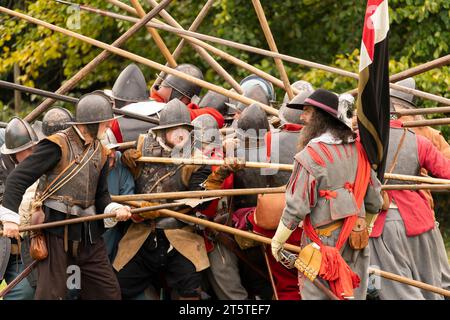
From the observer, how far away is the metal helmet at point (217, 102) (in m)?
11.9

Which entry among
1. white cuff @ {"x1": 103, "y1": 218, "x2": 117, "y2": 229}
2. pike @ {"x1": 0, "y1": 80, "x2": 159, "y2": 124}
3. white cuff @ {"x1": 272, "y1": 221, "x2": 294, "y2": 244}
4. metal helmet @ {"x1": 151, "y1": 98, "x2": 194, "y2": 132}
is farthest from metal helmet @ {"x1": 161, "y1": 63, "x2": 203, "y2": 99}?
white cuff @ {"x1": 272, "y1": 221, "x2": 294, "y2": 244}

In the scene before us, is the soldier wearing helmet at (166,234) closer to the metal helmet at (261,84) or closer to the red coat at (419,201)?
the red coat at (419,201)

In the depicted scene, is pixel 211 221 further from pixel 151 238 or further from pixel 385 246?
pixel 385 246

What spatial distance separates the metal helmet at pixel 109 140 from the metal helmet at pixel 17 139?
0.56 meters

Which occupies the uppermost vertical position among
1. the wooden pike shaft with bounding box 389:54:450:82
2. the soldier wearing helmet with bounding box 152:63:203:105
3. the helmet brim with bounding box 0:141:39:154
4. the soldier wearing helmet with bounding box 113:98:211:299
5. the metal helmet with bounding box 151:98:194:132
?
the wooden pike shaft with bounding box 389:54:450:82

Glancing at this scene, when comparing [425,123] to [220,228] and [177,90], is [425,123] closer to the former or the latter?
[220,228]

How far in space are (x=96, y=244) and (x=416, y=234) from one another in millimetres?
2488

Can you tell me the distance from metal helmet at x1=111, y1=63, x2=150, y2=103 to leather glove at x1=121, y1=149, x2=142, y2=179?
4.85 feet

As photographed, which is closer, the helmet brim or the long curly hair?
the long curly hair

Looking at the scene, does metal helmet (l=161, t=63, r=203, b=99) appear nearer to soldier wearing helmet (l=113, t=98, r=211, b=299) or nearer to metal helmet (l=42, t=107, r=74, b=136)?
soldier wearing helmet (l=113, t=98, r=211, b=299)

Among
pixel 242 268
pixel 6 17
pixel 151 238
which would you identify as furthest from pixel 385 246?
pixel 6 17

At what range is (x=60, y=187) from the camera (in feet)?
31.4

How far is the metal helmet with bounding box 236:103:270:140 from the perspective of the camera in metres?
10.2

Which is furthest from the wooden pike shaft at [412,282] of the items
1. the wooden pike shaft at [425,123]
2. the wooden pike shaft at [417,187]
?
the wooden pike shaft at [425,123]
